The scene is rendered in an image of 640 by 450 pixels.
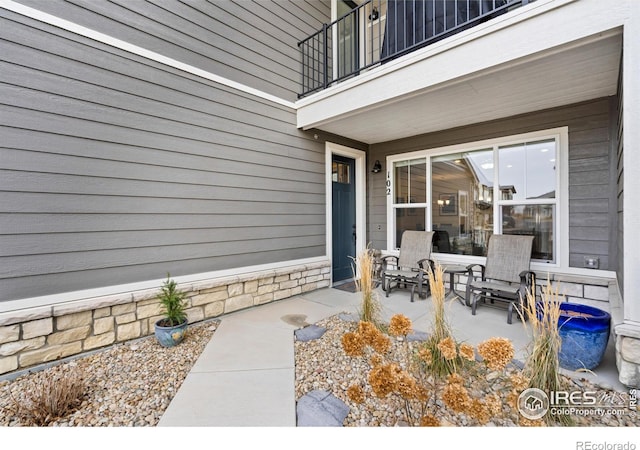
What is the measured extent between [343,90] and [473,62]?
5.38 ft

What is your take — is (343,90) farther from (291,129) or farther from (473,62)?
(473,62)

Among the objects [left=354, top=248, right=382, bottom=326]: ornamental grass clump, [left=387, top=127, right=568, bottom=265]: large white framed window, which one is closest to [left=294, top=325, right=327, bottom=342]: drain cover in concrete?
[left=354, top=248, right=382, bottom=326]: ornamental grass clump

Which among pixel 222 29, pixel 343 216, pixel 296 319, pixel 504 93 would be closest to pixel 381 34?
pixel 504 93

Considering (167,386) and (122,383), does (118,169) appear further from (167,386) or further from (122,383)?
(167,386)

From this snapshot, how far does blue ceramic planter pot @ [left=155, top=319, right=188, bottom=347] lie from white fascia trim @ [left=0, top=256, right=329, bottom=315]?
0.48 meters

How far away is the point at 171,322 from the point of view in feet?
9.67

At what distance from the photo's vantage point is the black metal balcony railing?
11.8ft

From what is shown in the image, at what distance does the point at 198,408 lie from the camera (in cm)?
197

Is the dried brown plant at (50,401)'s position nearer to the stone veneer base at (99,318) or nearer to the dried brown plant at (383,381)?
the stone veneer base at (99,318)

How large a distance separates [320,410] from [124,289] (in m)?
2.33

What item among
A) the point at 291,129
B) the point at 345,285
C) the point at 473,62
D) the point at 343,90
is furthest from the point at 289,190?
the point at 473,62

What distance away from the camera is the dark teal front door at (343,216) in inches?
212

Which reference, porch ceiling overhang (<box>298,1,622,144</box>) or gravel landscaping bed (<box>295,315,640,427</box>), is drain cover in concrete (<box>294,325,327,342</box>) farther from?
porch ceiling overhang (<box>298,1,622,144</box>)

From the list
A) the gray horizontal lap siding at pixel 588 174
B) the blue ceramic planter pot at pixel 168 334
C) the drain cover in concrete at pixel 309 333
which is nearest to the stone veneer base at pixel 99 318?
the blue ceramic planter pot at pixel 168 334
